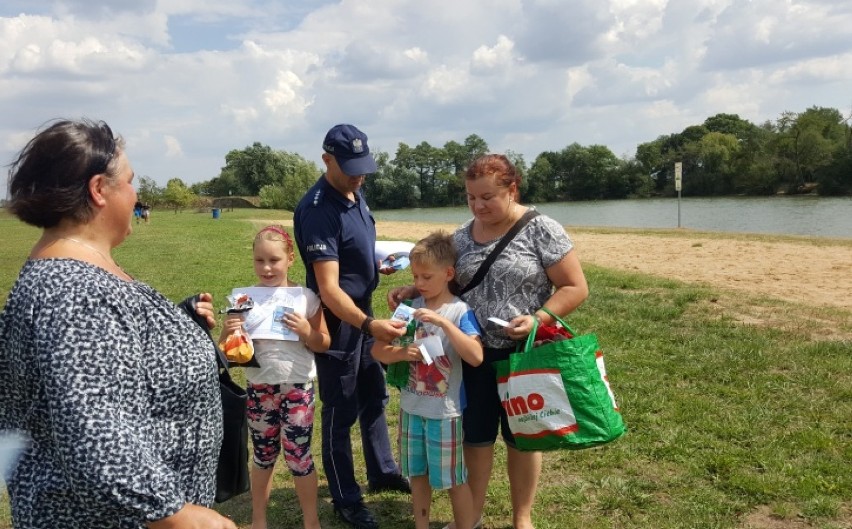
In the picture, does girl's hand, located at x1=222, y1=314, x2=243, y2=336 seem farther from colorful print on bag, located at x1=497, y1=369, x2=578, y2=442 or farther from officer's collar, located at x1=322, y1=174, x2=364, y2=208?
colorful print on bag, located at x1=497, y1=369, x2=578, y2=442

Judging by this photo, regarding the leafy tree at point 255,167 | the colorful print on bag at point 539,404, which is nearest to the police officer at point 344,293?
the colorful print on bag at point 539,404

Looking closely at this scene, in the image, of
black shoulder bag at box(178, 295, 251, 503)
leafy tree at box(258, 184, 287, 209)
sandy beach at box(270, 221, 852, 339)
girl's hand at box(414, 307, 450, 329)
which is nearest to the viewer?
black shoulder bag at box(178, 295, 251, 503)

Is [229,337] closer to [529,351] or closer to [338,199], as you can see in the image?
[338,199]

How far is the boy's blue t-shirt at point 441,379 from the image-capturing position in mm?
3312

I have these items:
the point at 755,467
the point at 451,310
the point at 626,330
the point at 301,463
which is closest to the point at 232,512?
the point at 301,463

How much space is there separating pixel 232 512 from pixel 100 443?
281 cm

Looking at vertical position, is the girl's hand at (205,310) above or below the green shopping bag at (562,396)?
above

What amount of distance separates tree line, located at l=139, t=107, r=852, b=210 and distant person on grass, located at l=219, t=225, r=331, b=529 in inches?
1930

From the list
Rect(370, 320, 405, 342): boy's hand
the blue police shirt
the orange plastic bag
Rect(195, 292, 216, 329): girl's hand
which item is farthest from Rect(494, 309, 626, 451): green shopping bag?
Rect(195, 292, 216, 329): girl's hand

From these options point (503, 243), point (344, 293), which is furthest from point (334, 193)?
point (503, 243)

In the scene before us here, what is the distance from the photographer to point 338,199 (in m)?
3.57

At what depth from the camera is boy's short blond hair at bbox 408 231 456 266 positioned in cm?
331

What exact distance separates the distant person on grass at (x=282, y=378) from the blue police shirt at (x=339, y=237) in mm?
159

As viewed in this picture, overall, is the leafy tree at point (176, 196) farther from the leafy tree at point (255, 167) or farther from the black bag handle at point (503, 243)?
the black bag handle at point (503, 243)
